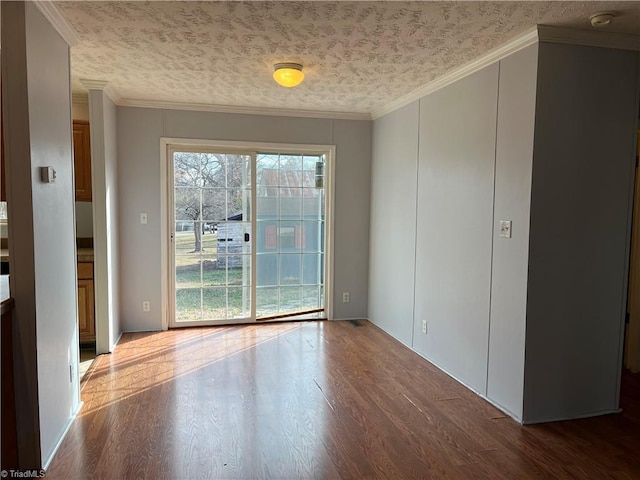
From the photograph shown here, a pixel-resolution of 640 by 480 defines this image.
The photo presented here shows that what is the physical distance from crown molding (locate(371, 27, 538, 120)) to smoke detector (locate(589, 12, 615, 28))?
11.0 inches

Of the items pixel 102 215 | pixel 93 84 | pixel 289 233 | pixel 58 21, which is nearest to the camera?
pixel 58 21

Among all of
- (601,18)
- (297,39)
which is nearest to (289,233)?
(297,39)

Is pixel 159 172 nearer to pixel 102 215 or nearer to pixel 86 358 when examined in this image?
pixel 102 215

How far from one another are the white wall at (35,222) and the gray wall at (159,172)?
191cm

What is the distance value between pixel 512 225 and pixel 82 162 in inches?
145

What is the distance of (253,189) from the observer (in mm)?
4797

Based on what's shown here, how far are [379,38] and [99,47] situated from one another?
1.83 meters

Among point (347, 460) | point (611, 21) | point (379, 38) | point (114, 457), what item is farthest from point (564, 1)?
point (114, 457)

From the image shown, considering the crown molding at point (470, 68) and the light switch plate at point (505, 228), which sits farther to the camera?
the light switch plate at point (505, 228)

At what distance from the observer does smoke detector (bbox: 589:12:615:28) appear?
2.30 m

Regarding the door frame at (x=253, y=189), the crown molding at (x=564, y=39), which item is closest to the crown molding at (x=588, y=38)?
the crown molding at (x=564, y=39)

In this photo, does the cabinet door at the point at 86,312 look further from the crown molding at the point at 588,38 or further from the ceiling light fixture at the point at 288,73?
the crown molding at the point at 588,38

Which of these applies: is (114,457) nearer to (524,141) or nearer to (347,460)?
(347,460)

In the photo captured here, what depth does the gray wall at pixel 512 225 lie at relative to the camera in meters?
2.66
